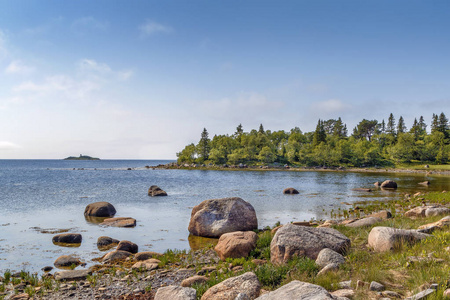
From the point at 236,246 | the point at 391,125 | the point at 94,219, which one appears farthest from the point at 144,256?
the point at 391,125

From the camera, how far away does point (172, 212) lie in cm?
2817

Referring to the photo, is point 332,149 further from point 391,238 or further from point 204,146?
point 391,238

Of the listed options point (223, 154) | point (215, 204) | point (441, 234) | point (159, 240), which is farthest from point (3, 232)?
point (223, 154)

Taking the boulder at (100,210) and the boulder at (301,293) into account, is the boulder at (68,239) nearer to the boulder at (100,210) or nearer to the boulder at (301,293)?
the boulder at (100,210)

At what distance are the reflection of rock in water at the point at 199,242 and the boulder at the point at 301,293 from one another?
1072 centimetres

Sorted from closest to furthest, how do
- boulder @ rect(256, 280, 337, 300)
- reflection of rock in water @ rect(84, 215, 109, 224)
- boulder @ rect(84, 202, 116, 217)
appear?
boulder @ rect(256, 280, 337, 300), reflection of rock in water @ rect(84, 215, 109, 224), boulder @ rect(84, 202, 116, 217)

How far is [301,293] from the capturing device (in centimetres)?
594

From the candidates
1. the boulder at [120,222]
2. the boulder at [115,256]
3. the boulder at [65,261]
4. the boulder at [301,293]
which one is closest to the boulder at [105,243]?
the boulder at [115,256]

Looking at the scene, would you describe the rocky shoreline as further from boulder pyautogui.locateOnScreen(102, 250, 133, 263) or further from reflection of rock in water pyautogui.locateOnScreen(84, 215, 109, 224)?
reflection of rock in water pyautogui.locateOnScreen(84, 215, 109, 224)

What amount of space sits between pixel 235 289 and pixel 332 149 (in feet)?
501

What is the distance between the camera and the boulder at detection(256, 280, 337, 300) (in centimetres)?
563

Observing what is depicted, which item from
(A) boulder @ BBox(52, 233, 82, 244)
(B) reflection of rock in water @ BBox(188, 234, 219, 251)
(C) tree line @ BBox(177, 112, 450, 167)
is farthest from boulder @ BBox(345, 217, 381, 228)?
(C) tree line @ BBox(177, 112, 450, 167)

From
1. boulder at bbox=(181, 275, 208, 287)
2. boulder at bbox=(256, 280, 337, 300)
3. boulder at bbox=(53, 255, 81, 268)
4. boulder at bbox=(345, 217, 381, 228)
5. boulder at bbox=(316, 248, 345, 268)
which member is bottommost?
boulder at bbox=(53, 255, 81, 268)

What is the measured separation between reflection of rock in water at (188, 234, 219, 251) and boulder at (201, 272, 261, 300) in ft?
27.9
